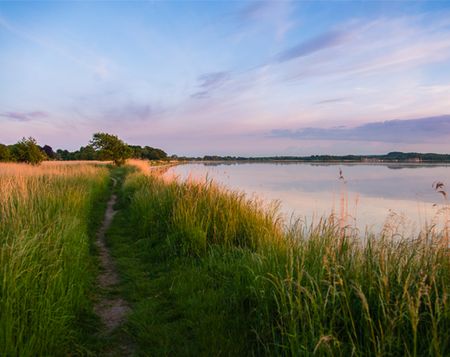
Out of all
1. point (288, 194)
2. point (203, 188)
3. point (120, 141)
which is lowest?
point (288, 194)

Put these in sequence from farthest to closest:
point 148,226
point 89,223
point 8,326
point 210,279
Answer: point 89,223
point 148,226
point 210,279
point 8,326

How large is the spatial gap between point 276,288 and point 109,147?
43.9 meters

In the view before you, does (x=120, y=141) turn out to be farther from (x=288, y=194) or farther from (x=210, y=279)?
(x=210, y=279)

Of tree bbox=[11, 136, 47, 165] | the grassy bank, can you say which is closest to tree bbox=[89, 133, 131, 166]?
tree bbox=[11, 136, 47, 165]

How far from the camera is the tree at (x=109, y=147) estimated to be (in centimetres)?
4284

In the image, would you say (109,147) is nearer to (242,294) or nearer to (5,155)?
(5,155)

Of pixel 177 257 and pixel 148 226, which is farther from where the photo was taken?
pixel 148 226

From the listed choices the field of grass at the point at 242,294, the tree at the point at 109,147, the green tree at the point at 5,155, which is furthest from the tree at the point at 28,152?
the field of grass at the point at 242,294

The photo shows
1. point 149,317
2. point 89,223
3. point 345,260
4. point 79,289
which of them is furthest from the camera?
point 89,223

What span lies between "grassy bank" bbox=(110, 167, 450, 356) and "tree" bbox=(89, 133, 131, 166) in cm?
3780

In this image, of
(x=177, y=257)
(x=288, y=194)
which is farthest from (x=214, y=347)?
(x=288, y=194)

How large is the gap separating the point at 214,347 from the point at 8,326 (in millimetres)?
2013

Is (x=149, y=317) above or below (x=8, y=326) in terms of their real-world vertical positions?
below

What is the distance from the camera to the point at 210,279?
207 inches
